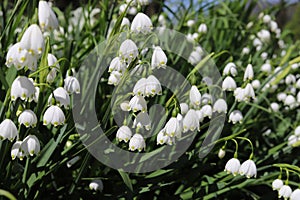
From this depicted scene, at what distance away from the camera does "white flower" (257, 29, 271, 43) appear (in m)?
2.93

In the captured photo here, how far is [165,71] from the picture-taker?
2182 millimetres

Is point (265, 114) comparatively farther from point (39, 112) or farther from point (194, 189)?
point (39, 112)

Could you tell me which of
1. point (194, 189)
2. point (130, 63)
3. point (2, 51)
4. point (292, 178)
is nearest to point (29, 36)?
point (130, 63)

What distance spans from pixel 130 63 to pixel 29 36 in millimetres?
385

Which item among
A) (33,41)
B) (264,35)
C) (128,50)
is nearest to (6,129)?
(33,41)

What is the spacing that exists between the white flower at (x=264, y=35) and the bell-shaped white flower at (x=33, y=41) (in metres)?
2.16

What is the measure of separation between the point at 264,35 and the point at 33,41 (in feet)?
7.16

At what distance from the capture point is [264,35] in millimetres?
2945

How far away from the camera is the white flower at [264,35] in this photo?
9.62 ft

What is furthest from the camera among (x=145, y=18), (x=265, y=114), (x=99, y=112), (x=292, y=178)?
(x=265, y=114)

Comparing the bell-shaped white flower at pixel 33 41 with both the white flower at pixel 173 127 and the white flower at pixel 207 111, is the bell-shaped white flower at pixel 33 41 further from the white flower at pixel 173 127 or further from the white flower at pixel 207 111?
the white flower at pixel 207 111

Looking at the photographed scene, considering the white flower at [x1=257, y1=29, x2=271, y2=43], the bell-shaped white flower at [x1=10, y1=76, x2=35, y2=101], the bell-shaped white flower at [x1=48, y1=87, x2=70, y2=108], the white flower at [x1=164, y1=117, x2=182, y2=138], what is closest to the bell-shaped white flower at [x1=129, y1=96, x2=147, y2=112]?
the white flower at [x1=164, y1=117, x2=182, y2=138]

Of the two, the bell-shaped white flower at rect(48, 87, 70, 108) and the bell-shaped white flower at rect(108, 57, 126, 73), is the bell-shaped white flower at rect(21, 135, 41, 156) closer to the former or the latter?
the bell-shaped white flower at rect(48, 87, 70, 108)

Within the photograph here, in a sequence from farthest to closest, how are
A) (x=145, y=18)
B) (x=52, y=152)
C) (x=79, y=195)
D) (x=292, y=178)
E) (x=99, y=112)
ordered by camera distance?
(x=292, y=178) → (x=99, y=112) → (x=79, y=195) → (x=52, y=152) → (x=145, y=18)
